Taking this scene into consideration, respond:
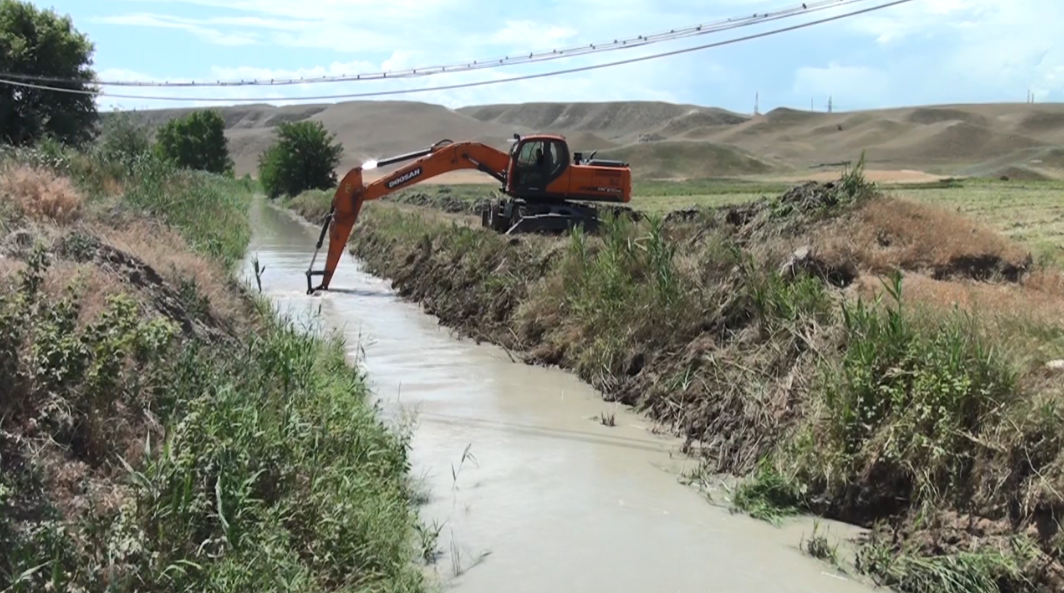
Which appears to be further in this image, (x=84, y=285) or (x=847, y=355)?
(x=847, y=355)

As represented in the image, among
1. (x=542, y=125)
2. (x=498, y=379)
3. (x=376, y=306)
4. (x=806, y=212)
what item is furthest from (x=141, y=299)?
(x=542, y=125)

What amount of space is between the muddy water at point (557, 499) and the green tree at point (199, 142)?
273 feet

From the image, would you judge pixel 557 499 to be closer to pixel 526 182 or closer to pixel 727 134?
pixel 526 182

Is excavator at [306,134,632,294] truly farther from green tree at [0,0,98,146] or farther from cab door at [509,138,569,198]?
green tree at [0,0,98,146]

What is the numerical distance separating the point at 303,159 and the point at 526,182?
163 ft

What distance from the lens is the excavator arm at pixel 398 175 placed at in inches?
688

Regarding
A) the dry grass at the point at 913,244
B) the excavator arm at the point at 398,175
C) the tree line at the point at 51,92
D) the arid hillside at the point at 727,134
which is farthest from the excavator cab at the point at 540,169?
the arid hillside at the point at 727,134

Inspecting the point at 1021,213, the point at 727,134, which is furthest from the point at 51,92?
the point at 727,134

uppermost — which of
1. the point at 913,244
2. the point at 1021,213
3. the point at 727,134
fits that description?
the point at 727,134

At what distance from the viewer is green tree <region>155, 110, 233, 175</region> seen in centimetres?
8906

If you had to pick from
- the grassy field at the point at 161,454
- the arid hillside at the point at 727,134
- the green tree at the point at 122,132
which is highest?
the arid hillside at the point at 727,134

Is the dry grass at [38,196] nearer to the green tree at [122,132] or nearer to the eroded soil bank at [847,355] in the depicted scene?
the eroded soil bank at [847,355]

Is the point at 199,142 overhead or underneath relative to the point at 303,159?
overhead

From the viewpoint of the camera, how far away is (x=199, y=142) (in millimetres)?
89375
